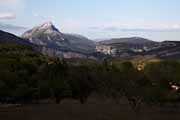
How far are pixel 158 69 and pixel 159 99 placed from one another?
5409 millimetres

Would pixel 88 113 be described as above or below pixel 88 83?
below

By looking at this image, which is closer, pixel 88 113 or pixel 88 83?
pixel 88 113

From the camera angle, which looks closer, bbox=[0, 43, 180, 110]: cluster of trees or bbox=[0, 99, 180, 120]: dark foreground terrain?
bbox=[0, 99, 180, 120]: dark foreground terrain

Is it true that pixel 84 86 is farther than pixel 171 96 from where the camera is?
Yes

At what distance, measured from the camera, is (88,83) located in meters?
74.1

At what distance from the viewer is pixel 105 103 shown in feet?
247

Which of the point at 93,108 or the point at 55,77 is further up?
the point at 55,77

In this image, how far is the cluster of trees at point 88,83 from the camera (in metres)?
64.2

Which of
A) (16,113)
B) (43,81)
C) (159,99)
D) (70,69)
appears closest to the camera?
(16,113)

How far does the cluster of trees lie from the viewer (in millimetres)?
64188

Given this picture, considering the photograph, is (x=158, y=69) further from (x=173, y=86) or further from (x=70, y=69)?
(x=70, y=69)

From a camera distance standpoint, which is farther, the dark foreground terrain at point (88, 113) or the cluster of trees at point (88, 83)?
the cluster of trees at point (88, 83)

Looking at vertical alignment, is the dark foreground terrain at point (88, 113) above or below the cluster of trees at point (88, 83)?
below

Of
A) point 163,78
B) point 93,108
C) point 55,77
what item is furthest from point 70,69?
point 163,78
